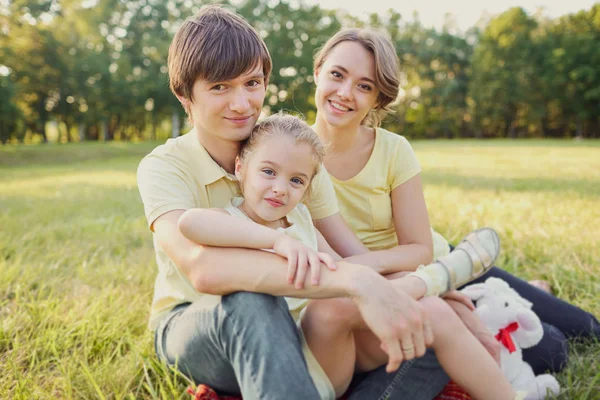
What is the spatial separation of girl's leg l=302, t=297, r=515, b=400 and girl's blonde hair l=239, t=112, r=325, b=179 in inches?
25.6

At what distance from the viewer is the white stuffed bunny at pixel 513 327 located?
2023mm

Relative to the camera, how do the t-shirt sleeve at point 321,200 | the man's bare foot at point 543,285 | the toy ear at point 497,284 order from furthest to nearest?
the man's bare foot at point 543,285
the toy ear at point 497,284
the t-shirt sleeve at point 321,200

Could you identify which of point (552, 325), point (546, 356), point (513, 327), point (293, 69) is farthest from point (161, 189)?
point (293, 69)

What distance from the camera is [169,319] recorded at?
192cm

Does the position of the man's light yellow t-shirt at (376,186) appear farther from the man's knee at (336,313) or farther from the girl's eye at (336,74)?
the man's knee at (336,313)

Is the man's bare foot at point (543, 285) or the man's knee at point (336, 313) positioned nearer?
the man's knee at point (336, 313)

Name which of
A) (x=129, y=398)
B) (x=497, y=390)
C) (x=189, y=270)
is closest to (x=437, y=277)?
(x=497, y=390)

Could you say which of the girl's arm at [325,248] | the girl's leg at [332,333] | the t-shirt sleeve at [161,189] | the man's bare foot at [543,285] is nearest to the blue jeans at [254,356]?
the girl's leg at [332,333]

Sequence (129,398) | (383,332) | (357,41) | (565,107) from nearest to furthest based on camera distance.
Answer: (383,332)
(129,398)
(357,41)
(565,107)

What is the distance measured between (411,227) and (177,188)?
3.92 feet

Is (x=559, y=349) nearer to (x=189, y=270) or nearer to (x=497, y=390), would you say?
(x=497, y=390)

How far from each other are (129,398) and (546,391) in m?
1.67

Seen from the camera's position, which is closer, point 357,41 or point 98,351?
point 98,351

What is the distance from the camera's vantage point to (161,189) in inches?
72.5
